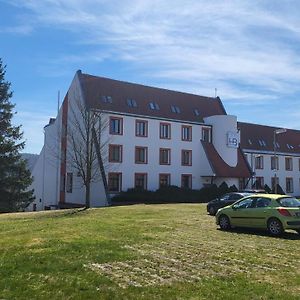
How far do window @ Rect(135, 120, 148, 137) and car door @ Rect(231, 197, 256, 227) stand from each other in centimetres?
3339

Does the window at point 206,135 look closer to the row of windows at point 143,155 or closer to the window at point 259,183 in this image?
the row of windows at point 143,155

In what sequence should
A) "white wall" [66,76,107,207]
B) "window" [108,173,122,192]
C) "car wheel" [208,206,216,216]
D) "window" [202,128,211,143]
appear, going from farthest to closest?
"window" [202,128,211,143], "window" [108,173,122,192], "white wall" [66,76,107,207], "car wheel" [208,206,216,216]

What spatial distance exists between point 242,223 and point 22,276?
11.0 meters

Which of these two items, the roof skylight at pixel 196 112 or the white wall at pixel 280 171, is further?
the white wall at pixel 280 171

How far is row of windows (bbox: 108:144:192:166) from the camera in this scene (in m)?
49.0

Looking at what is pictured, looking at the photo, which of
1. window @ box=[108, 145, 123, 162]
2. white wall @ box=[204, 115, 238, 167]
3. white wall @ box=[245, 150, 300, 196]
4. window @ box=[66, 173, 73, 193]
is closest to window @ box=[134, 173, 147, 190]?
window @ box=[108, 145, 123, 162]

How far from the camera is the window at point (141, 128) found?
168 feet

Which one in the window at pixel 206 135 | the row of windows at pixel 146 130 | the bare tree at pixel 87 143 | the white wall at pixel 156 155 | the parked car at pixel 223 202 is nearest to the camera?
the parked car at pixel 223 202

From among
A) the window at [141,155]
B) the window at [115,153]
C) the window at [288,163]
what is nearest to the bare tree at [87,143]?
the window at [115,153]

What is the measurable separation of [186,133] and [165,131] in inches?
128

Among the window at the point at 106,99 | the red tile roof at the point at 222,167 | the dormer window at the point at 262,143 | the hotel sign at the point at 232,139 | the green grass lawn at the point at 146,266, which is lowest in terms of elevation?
the green grass lawn at the point at 146,266

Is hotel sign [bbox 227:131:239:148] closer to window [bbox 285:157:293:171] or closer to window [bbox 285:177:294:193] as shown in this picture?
window [bbox 285:157:293:171]

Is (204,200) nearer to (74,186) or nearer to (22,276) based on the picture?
(74,186)

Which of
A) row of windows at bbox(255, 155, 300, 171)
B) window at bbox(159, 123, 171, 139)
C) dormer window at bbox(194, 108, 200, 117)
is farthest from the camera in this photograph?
row of windows at bbox(255, 155, 300, 171)
